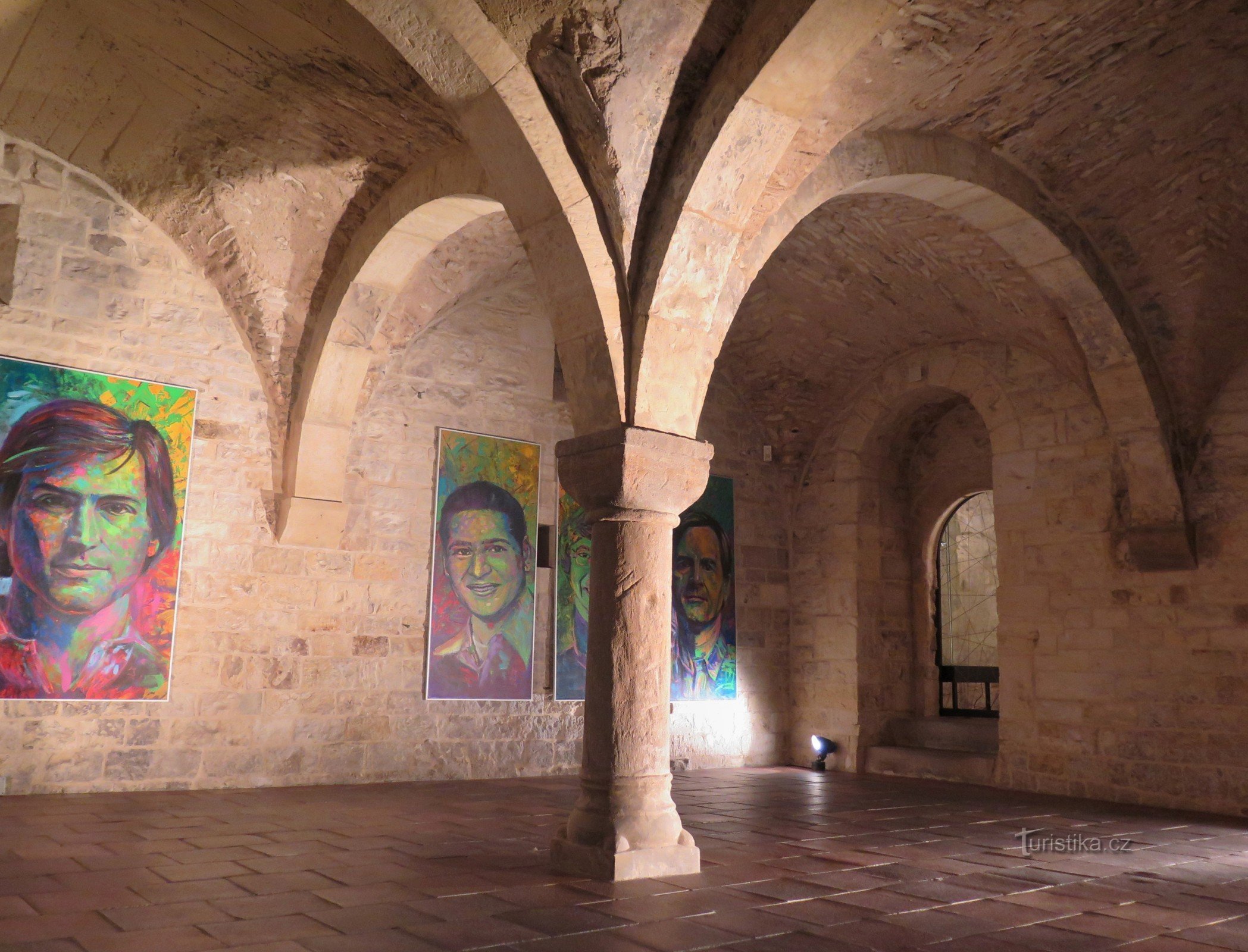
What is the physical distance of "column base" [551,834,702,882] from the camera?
3.53 meters

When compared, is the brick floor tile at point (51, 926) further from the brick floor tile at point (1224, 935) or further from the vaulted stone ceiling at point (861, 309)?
the vaulted stone ceiling at point (861, 309)

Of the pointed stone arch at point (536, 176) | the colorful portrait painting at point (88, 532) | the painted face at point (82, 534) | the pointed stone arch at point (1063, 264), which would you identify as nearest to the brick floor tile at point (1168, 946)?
the pointed stone arch at point (536, 176)

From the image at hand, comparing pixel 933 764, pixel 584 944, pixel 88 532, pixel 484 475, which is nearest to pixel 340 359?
pixel 484 475

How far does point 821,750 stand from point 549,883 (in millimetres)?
5296

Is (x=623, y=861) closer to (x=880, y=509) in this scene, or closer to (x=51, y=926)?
(x=51, y=926)

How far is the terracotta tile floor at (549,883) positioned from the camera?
→ 8.96ft

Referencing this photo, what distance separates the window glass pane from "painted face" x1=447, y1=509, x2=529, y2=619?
3.83 metres

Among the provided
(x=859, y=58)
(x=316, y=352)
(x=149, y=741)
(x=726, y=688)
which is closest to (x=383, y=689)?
(x=149, y=741)

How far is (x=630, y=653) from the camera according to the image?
12.5 feet

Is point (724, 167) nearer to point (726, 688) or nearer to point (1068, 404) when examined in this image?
point (1068, 404)

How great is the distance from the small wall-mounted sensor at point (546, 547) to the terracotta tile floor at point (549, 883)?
2252 millimetres

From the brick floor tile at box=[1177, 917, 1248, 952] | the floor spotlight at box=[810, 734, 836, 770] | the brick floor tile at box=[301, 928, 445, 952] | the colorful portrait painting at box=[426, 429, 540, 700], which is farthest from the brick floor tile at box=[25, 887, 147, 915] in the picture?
the floor spotlight at box=[810, 734, 836, 770]

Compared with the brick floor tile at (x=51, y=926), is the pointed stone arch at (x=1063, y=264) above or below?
above

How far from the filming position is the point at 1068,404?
23.1 ft
